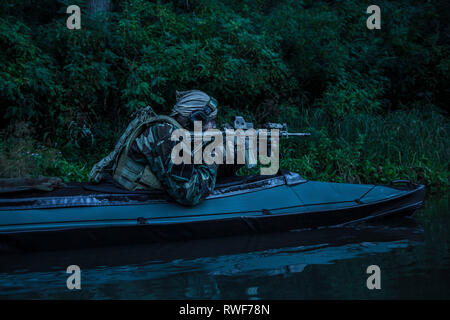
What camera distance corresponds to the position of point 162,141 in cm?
456

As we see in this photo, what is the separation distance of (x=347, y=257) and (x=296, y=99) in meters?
5.79

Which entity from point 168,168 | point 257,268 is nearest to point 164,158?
point 168,168

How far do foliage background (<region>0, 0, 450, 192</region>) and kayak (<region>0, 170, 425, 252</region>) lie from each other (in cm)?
222

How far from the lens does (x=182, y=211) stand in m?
4.73

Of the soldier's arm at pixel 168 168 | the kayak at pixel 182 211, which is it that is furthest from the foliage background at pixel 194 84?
the soldier's arm at pixel 168 168

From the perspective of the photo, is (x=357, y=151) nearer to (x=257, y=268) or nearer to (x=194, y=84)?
(x=194, y=84)

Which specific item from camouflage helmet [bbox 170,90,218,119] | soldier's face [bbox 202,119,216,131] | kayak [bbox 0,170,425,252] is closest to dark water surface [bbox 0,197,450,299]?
kayak [bbox 0,170,425,252]

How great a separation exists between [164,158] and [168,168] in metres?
0.09

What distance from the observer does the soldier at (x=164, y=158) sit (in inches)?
180

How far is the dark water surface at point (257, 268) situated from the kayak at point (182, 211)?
107 millimetres

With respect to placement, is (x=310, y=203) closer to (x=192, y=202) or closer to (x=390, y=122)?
(x=192, y=202)

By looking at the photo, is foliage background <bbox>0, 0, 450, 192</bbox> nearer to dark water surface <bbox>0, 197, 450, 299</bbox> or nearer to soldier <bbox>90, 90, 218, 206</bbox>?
soldier <bbox>90, 90, 218, 206</bbox>
